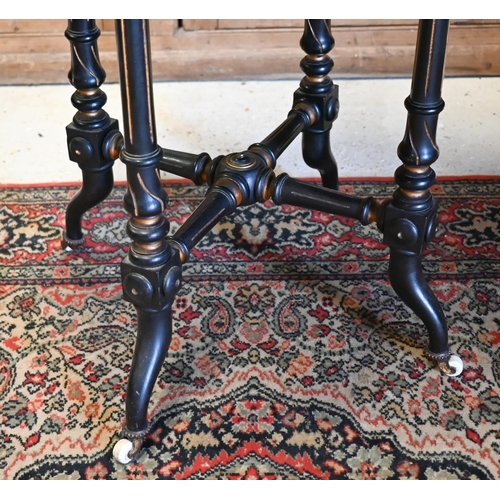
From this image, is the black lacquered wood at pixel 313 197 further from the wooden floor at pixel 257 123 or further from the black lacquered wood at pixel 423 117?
the wooden floor at pixel 257 123

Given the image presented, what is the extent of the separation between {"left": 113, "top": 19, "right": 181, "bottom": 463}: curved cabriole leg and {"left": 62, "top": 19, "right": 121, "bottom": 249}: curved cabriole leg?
345mm

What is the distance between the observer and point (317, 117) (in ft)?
4.22

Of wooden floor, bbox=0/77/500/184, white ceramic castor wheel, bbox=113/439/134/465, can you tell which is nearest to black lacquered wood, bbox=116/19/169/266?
white ceramic castor wheel, bbox=113/439/134/465

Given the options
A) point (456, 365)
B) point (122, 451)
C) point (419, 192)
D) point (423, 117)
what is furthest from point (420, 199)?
point (122, 451)

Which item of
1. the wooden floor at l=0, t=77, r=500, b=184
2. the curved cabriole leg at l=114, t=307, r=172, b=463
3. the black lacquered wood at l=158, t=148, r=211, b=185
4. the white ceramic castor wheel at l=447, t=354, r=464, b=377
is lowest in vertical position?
Answer: the wooden floor at l=0, t=77, r=500, b=184

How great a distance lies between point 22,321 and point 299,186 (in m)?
0.50

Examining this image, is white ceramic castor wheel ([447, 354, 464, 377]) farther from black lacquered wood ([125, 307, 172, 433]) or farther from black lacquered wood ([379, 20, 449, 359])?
Answer: black lacquered wood ([125, 307, 172, 433])

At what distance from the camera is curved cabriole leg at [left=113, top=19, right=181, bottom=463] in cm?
78

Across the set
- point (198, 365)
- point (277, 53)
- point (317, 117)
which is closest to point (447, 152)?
point (317, 117)

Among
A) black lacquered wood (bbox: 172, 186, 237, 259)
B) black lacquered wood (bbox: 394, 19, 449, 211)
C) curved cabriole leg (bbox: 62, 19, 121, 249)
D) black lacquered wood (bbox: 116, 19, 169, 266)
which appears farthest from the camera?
curved cabriole leg (bbox: 62, 19, 121, 249)

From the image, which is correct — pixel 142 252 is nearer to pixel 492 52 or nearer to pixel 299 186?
pixel 299 186

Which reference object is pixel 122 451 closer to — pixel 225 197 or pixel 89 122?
pixel 225 197

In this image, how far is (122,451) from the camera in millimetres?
913
